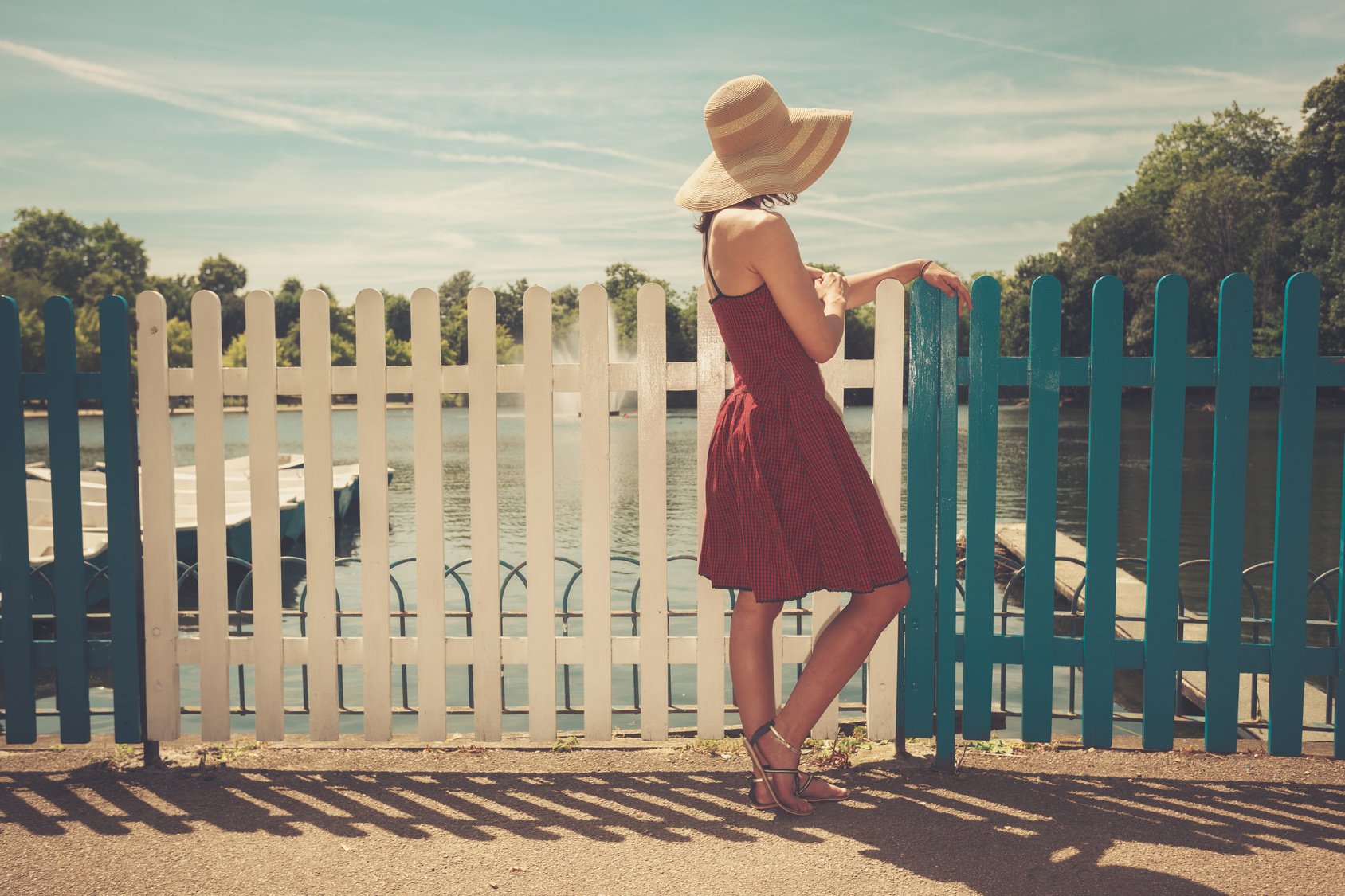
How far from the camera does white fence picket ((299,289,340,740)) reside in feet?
11.4

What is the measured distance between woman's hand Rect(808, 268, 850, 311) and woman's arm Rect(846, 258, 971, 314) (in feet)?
0.53

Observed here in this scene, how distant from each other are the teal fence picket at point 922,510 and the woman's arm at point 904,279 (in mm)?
73

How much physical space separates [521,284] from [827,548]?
10091 centimetres

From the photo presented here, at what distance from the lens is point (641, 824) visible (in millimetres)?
2908

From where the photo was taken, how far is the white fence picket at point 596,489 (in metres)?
3.44

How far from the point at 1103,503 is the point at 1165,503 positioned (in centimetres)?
22

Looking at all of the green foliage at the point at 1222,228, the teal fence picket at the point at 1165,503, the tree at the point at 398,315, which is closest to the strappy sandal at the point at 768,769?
the teal fence picket at the point at 1165,503

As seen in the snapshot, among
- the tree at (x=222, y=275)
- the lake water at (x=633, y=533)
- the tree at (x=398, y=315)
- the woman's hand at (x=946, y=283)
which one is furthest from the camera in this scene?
the tree at (x=222, y=275)

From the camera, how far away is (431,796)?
10.4 feet

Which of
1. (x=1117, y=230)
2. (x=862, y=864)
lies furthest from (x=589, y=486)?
(x=1117, y=230)

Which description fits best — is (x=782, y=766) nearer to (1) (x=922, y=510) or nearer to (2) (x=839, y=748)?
(2) (x=839, y=748)

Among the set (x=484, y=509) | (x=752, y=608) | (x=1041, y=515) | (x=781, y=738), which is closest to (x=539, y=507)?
(x=484, y=509)

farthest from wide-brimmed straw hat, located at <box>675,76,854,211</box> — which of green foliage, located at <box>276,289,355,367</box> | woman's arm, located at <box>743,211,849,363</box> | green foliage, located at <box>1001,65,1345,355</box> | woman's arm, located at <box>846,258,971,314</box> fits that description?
green foliage, located at <box>276,289,355,367</box>

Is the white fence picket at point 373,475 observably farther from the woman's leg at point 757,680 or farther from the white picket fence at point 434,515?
the woman's leg at point 757,680
